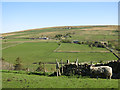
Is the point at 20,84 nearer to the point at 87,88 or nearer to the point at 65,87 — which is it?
the point at 65,87

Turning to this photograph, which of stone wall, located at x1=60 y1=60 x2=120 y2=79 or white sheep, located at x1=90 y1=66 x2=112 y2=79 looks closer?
white sheep, located at x1=90 y1=66 x2=112 y2=79

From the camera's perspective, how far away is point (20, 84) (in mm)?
20922

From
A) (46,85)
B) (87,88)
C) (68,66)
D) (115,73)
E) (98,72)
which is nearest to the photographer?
(87,88)

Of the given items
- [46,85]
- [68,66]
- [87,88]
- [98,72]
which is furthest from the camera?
[68,66]

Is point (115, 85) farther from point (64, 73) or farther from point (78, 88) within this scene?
point (64, 73)

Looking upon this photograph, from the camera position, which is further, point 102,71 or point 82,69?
point 82,69

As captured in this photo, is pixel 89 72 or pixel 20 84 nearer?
pixel 20 84

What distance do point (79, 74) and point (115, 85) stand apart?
8414mm

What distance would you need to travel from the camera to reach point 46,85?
20.5 meters

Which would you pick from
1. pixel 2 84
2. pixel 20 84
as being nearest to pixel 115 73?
pixel 20 84

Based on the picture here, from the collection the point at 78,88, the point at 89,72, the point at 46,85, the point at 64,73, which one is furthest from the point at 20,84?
the point at 89,72

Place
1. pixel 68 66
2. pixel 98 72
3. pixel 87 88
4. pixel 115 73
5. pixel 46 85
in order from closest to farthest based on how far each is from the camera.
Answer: pixel 87 88, pixel 46 85, pixel 98 72, pixel 115 73, pixel 68 66

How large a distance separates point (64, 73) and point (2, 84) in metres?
11.7

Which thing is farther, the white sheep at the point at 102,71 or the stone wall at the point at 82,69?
the stone wall at the point at 82,69
